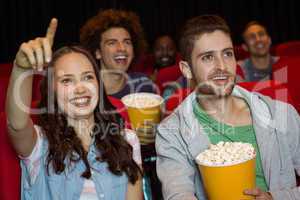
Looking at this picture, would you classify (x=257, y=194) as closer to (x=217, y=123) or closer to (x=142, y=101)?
(x=217, y=123)

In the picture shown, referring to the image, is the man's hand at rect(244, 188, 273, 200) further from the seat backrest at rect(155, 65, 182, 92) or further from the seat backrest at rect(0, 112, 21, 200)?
the seat backrest at rect(155, 65, 182, 92)

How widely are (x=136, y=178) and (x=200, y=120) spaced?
Answer: 0.34 meters

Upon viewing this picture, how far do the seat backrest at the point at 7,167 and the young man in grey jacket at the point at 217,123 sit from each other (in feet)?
1.77

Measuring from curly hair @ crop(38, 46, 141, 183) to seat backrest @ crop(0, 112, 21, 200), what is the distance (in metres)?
0.13

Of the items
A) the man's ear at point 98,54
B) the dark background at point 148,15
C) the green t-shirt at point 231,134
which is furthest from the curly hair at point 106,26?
the dark background at point 148,15

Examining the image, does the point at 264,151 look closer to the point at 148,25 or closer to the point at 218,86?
the point at 218,86

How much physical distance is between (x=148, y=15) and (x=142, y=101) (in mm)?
4544

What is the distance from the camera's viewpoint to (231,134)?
2.08 meters

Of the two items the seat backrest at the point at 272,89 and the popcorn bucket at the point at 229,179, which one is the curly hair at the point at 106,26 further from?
the popcorn bucket at the point at 229,179

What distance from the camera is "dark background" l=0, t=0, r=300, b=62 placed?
658 centimetres

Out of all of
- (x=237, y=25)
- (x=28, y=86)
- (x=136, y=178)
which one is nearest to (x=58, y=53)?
(x=28, y=86)

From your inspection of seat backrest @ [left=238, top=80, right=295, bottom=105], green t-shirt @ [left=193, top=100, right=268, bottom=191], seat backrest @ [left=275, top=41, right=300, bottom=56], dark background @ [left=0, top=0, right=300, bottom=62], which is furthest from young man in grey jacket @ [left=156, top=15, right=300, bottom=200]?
dark background @ [left=0, top=0, right=300, bottom=62]

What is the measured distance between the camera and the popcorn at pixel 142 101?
263cm

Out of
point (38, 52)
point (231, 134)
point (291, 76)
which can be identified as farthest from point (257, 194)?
point (291, 76)
